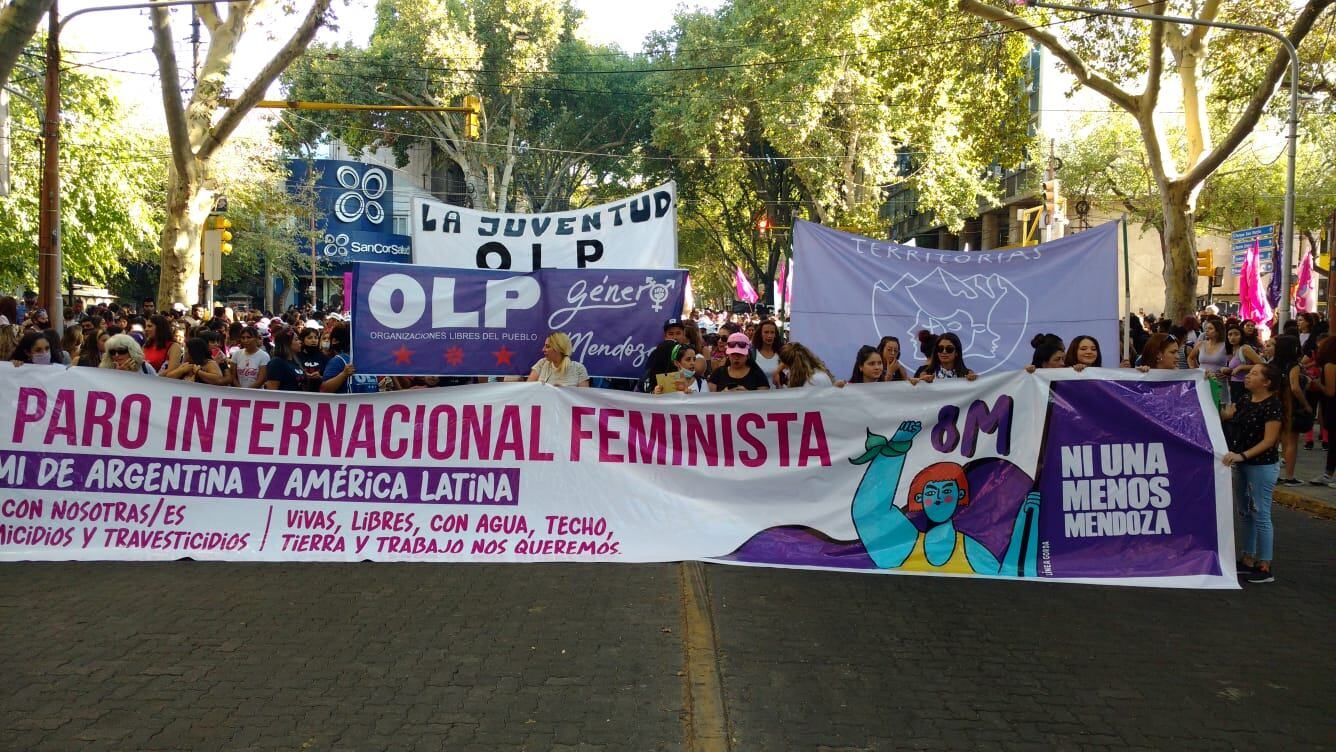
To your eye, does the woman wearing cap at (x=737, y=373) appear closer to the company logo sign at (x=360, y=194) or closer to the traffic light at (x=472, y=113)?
the traffic light at (x=472, y=113)

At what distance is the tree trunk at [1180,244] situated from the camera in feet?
73.0

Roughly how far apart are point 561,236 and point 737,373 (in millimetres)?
3004

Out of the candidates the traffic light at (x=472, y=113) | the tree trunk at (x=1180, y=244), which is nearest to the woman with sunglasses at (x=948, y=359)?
the traffic light at (x=472, y=113)

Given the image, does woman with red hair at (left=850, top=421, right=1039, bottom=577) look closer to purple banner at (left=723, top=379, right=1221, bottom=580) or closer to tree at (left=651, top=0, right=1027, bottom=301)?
purple banner at (left=723, top=379, right=1221, bottom=580)

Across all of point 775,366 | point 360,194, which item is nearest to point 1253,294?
point 775,366

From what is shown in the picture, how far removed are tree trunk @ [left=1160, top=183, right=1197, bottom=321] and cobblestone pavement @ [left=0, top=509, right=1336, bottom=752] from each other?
52.6 feet

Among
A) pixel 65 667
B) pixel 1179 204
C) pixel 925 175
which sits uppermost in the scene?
pixel 925 175

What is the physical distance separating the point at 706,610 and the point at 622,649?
2.86ft

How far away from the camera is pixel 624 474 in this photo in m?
7.77

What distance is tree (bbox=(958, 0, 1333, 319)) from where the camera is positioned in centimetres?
2064

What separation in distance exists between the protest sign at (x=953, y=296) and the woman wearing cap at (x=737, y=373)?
135cm

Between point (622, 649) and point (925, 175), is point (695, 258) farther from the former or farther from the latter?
point (622, 649)

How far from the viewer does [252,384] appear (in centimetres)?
1168

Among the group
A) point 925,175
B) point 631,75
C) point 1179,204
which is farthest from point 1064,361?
point 631,75
